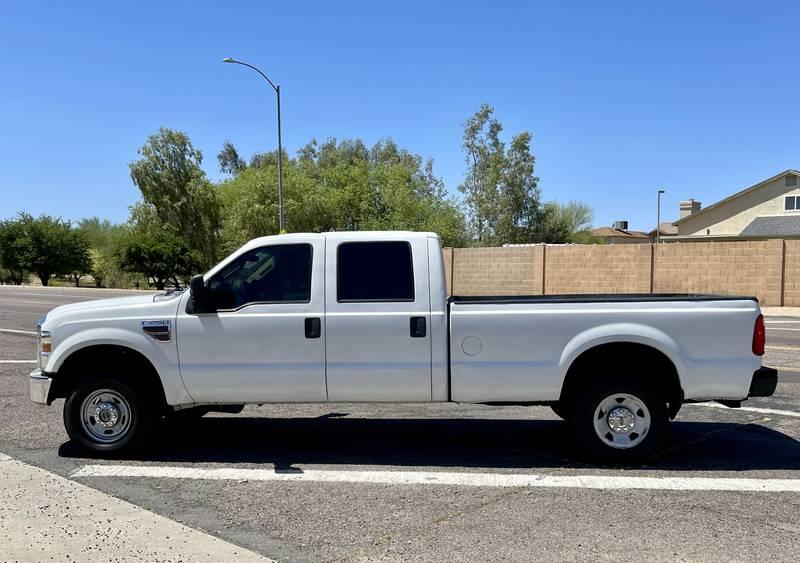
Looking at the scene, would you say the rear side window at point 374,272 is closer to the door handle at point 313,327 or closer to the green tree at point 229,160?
the door handle at point 313,327

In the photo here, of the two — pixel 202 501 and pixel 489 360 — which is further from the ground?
pixel 489 360

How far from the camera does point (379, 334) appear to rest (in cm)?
603

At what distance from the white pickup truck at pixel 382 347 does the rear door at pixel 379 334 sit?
0.04 ft

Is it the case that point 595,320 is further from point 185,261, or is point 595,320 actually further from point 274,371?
point 185,261

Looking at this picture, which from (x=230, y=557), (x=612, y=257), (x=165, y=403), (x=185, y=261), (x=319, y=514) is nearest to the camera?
(x=230, y=557)

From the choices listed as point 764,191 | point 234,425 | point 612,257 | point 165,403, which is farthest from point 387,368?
point 764,191

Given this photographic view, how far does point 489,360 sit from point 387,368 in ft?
2.83

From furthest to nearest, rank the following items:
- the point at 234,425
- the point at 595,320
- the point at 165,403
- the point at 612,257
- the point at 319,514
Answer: the point at 612,257 → the point at 234,425 → the point at 165,403 → the point at 595,320 → the point at 319,514

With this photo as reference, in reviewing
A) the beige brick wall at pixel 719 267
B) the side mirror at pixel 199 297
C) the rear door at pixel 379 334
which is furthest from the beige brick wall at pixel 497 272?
the side mirror at pixel 199 297

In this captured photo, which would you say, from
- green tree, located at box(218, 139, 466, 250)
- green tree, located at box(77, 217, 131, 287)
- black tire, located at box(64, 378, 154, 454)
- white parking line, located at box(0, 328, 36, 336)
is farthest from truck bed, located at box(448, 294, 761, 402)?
green tree, located at box(77, 217, 131, 287)

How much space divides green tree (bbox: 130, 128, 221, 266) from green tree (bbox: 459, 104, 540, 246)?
21.9 meters

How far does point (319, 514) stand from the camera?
4965mm

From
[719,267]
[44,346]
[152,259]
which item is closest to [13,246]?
[152,259]

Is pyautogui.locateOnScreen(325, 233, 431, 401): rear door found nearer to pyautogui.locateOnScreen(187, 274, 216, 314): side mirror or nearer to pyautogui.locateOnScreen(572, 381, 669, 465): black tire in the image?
pyautogui.locateOnScreen(187, 274, 216, 314): side mirror
